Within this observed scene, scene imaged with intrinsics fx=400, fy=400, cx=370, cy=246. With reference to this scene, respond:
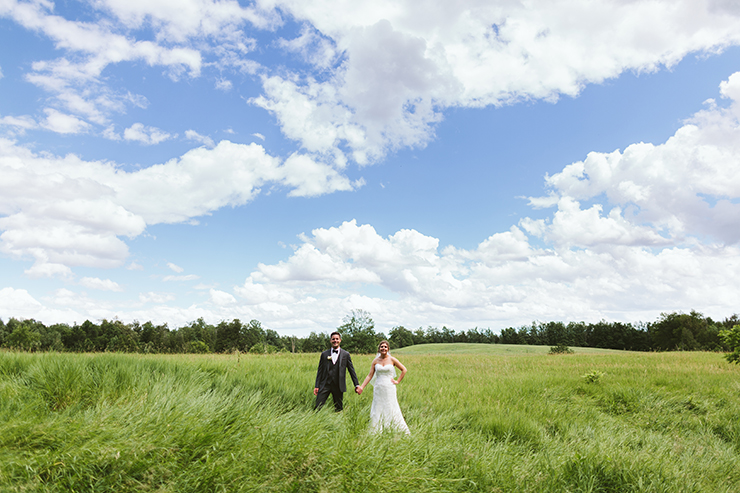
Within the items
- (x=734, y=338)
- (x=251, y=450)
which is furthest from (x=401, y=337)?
(x=251, y=450)

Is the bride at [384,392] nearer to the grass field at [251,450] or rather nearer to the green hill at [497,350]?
the grass field at [251,450]

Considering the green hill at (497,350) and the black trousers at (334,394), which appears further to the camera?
the green hill at (497,350)

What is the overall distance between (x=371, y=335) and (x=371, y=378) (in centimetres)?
3398

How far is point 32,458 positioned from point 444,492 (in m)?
4.55

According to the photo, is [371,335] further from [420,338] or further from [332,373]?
[420,338]

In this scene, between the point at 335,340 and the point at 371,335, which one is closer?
the point at 335,340

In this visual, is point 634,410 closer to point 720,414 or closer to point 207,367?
point 720,414

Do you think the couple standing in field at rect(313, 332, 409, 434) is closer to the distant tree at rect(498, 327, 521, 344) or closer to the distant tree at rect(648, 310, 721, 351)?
the distant tree at rect(648, 310, 721, 351)

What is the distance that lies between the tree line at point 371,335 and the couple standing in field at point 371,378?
33.3m

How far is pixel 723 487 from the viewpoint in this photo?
612 cm

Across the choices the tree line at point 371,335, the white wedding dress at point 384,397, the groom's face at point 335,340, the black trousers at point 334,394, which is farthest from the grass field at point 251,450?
the tree line at point 371,335

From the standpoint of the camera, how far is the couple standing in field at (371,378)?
29.5ft

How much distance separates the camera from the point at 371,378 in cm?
988

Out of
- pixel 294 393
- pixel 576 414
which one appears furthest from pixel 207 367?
pixel 576 414
